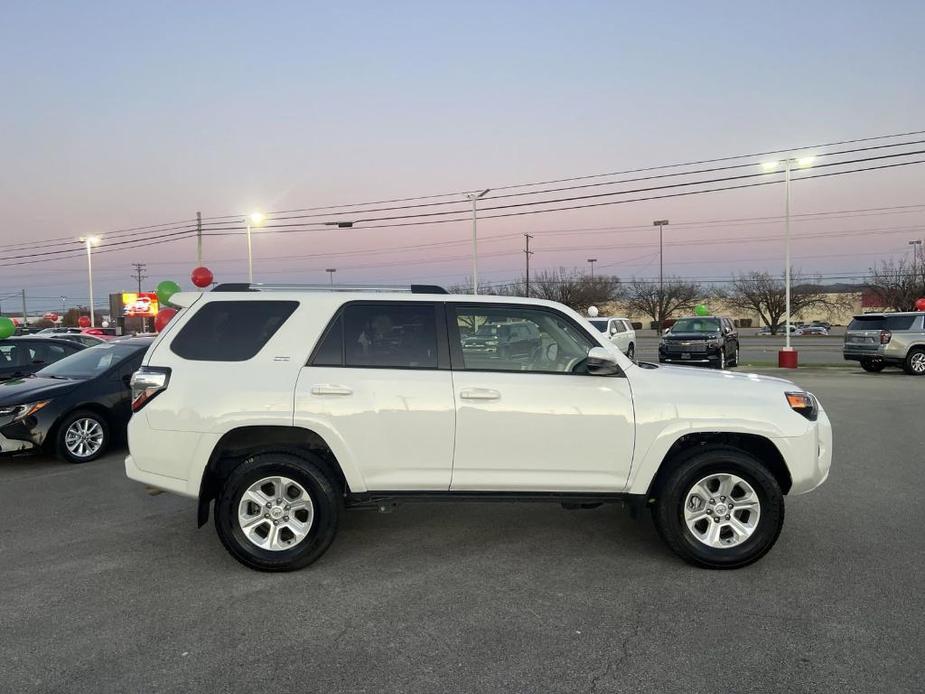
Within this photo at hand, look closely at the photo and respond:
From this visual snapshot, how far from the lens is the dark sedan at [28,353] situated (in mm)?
10625

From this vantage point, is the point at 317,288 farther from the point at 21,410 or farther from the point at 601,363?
the point at 21,410

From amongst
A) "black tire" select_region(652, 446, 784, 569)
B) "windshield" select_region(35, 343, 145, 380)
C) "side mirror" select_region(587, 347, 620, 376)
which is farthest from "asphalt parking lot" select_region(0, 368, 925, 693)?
"windshield" select_region(35, 343, 145, 380)

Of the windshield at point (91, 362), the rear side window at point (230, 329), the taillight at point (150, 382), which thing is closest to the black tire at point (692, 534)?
the rear side window at point (230, 329)

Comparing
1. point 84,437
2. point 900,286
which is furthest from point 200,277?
point 900,286

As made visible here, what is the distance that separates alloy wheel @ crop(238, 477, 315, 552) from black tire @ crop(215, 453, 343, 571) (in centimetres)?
3

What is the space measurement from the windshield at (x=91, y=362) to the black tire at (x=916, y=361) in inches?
747

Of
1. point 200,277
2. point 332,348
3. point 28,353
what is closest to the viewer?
point 332,348

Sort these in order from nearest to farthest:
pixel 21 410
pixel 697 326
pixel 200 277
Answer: pixel 21 410
pixel 200 277
pixel 697 326

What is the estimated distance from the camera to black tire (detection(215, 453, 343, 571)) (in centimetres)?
438

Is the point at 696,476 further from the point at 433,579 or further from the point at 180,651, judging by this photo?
the point at 180,651

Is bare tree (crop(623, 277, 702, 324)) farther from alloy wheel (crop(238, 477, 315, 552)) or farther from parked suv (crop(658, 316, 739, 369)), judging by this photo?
alloy wheel (crop(238, 477, 315, 552))

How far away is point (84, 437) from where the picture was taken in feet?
26.5

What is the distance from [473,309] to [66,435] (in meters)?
5.80

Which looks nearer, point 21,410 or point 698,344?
point 21,410
